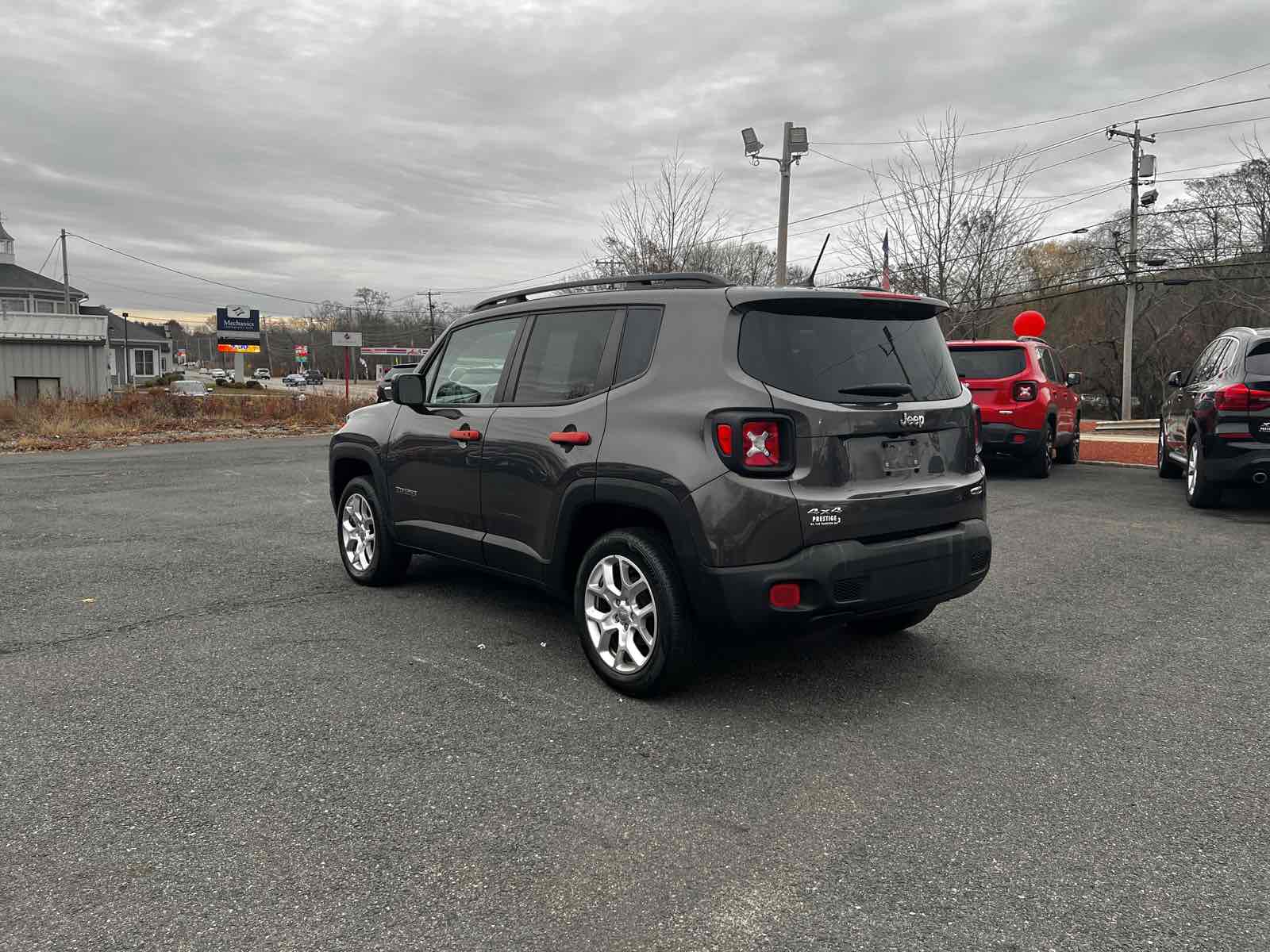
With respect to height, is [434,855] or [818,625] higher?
[818,625]

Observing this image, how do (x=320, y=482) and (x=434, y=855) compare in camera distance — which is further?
(x=320, y=482)

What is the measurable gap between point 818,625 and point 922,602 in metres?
0.60

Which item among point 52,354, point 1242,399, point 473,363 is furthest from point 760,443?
point 52,354

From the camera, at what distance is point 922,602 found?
4.14 metres

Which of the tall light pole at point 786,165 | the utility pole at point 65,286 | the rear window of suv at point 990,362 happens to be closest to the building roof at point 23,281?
the utility pole at point 65,286

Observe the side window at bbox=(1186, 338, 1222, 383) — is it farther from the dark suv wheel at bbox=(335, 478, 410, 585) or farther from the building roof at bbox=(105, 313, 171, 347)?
the building roof at bbox=(105, 313, 171, 347)

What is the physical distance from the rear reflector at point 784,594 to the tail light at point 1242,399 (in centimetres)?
680

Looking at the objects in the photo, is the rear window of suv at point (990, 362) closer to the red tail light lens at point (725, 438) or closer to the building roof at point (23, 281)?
the red tail light lens at point (725, 438)

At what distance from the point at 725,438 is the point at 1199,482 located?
24.6ft

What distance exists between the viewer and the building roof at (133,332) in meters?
73.1

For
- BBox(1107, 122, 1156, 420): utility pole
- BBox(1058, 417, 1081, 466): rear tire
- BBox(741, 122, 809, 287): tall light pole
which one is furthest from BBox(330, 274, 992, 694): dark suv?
BBox(1107, 122, 1156, 420): utility pole

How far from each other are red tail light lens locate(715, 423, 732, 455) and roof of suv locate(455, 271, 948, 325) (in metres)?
0.56

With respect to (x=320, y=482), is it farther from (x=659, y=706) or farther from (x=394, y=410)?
(x=659, y=706)

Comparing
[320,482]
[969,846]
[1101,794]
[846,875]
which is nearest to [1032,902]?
[969,846]
